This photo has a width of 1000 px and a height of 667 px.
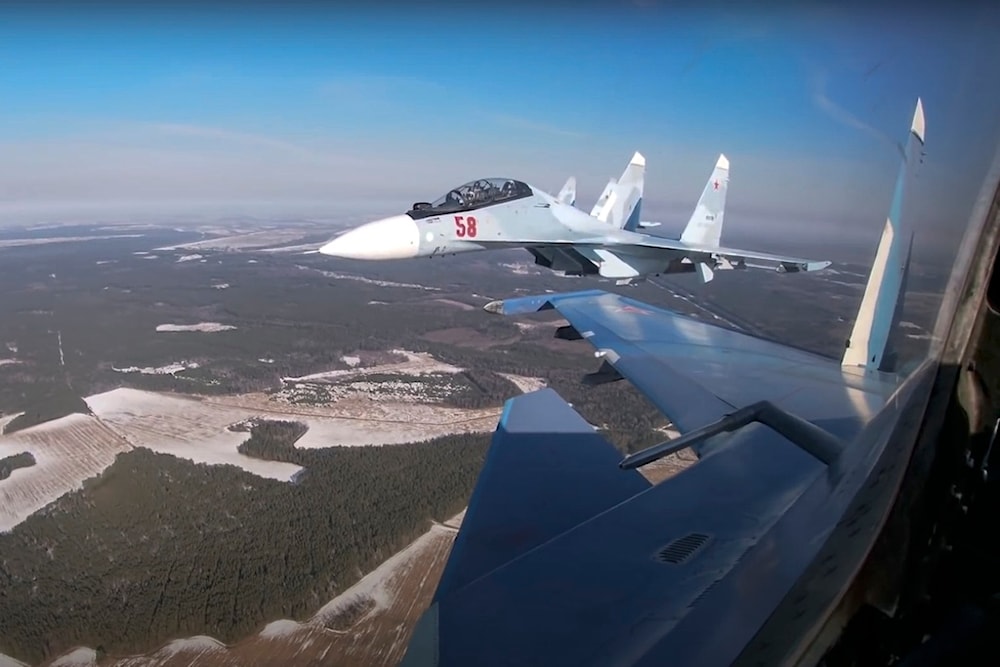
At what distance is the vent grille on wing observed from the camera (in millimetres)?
1432

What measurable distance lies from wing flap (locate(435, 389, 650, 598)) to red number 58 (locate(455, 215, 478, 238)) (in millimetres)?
4508

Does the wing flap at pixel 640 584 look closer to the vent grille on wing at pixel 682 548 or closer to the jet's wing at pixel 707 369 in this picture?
the vent grille on wing at pixel 682 548

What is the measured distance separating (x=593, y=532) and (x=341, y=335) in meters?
19.4

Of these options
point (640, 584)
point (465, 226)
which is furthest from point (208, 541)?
point (640, 584)

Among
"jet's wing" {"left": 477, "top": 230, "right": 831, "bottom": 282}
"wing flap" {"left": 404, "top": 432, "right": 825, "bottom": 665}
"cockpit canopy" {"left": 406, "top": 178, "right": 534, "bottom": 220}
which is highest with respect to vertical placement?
"cockpit canopy" {"left": 406, "top": 178, "right": 534, "bottom": 220}

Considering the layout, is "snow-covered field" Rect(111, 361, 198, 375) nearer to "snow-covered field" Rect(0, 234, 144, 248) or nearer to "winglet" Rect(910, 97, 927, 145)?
"winglet" Rect(910, 97, 927, 145)

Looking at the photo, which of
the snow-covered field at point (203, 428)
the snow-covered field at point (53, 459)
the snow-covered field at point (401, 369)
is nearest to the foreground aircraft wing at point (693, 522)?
the snow-covered field at point (203, 428)

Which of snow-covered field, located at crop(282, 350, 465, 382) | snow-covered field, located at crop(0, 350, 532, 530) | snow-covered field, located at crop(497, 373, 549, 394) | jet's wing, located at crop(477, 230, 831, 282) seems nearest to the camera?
jet's wing, located at crop(477, 230, 831, 282)

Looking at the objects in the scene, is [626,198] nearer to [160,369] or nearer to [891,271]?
[891,271]

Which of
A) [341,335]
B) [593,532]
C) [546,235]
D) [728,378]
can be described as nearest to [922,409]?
[593,532]

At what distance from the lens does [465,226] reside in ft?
25.0

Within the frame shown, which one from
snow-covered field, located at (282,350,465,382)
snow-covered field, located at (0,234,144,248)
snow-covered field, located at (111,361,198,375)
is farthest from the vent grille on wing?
snow-covered field, located at (0,234,144,248)

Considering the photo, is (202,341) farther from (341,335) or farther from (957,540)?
(957,540)

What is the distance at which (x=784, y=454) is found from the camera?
215 cm
